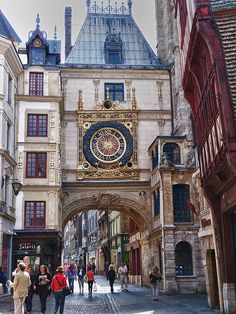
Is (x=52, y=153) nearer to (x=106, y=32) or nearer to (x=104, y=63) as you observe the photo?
(x=104, y=63)

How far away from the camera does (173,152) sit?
1163 inches

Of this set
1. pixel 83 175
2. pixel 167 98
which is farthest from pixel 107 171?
pixel 167 98

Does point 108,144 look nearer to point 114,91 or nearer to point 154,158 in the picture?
point 154,158

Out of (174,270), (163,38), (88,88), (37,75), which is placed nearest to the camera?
(174,270)

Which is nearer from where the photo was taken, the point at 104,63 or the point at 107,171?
the point at 107,171

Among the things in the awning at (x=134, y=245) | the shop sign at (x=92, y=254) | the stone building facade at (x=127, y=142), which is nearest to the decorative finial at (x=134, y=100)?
the stone building facade at (x=127, y=142)

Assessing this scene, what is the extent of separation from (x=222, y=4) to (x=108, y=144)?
19.0 meters

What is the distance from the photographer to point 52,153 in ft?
94.1

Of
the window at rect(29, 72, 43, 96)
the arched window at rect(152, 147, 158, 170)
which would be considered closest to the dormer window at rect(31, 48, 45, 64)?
the window at rect(29, 72, 43, 96)

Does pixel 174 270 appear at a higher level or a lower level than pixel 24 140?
lower

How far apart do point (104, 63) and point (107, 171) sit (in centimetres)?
807

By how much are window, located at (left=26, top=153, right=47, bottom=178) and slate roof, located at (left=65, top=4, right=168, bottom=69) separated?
793 centimetres

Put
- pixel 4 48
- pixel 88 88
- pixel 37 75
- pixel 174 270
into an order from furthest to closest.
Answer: pixel 88 88 → pixel 37 75 → pixel 174 270 → pixel 4 48

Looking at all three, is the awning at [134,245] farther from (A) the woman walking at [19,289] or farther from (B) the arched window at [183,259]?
(A) the woman walking at [19,289]
